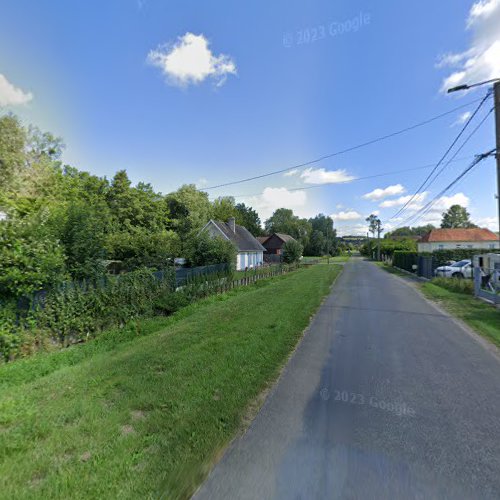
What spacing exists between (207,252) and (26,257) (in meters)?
9.31

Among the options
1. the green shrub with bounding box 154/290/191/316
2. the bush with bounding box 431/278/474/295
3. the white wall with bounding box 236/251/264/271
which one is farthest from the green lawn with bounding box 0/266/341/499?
the white wall with bounding box 236/251/264/271

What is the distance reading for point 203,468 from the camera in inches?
94.0

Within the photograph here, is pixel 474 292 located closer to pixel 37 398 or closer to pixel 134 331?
pixel 134 331

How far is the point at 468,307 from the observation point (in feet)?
30.5

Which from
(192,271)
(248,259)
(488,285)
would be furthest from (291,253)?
(192,271)

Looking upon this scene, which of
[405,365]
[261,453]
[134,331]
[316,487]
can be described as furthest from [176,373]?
[405,365]

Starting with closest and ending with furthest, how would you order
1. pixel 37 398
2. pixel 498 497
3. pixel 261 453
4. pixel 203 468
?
pixel 498 497 → pixel 203 468 → pixel 261 453 → pixel 37 398

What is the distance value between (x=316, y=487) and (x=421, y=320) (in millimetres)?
7068

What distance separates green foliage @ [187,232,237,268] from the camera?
1451 centimetres

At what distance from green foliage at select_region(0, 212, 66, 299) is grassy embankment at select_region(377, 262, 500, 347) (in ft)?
32.0

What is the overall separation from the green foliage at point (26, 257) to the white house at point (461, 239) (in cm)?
6109

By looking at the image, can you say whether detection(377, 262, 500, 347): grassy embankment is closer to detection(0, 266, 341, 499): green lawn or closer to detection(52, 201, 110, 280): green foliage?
detection(0, 266, 341, 499): green lawn

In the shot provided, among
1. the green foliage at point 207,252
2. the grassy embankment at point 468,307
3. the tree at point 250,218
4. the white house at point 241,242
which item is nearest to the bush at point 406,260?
the grassy embankment at point 468,307

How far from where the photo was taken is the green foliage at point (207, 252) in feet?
47.6
